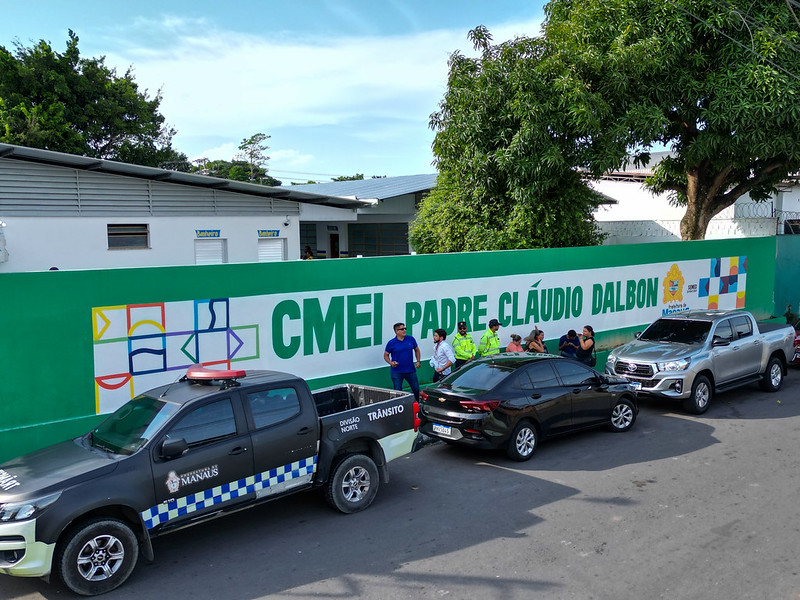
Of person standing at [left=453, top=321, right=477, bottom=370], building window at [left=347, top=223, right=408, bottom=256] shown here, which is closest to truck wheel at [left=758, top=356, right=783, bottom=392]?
person standing at [left=453, top=321, right=477, bottom=370]

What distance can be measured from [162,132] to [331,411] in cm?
3601

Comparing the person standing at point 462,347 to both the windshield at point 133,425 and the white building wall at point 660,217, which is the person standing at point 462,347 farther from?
the white building wall at point 660,217

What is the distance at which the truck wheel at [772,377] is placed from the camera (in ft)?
47.2

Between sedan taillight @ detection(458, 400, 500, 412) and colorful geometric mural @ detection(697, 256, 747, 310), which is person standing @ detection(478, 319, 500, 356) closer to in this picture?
sedan taillight @ detection(458, 400, 500, 412)

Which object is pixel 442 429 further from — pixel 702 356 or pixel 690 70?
pixel 690 70

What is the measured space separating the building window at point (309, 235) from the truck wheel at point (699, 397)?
26.8 metres

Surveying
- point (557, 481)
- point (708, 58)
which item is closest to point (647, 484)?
point (557, 481)

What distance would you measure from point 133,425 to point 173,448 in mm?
787

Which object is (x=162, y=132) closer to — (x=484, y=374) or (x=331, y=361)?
(x=331, y=361)

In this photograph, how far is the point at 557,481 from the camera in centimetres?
905

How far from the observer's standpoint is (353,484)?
805 centimetres

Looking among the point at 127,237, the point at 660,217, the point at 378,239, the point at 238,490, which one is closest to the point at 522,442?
the point at 238,490

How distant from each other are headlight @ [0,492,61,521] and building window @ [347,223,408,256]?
2627 centimetres

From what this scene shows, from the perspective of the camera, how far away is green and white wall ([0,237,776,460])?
9.08m
